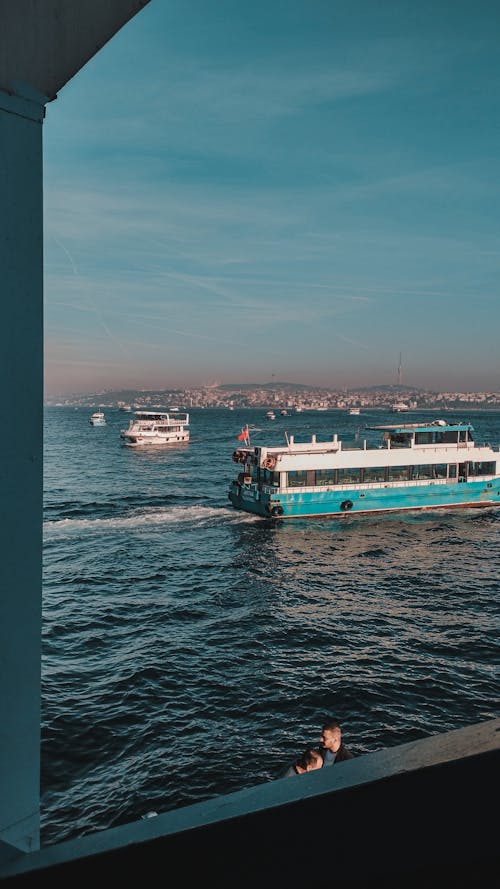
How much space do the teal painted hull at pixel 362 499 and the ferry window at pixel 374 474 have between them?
63 centimetres

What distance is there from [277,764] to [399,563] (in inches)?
679

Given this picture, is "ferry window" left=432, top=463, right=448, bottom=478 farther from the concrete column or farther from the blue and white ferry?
the concrete column

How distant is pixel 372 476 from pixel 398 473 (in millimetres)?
1894

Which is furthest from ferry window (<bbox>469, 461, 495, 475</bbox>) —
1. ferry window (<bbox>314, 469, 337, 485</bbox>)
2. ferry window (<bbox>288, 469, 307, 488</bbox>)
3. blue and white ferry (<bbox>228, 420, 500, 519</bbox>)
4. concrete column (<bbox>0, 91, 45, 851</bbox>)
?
concrete column (<bbox>0, 91, 45, 851</bbox>)

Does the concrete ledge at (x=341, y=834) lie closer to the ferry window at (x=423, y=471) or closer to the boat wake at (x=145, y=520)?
the boat wake at (x=145, y=520)

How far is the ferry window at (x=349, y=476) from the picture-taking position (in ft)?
121

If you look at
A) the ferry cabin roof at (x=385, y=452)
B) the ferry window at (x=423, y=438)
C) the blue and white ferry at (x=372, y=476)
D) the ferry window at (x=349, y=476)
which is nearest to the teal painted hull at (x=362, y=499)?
the blue and white ferry at (x=372, y=476)

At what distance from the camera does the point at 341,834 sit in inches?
54.7

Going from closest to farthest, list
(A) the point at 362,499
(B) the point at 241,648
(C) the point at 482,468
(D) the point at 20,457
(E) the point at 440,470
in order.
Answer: (D) the point at 20,457 → (B) the point at 241,648 → (A) the point at 362,499 → (E) the point at 440,470 → (C) the point at 482,468

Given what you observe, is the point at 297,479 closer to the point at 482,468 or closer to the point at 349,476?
the point at 349,476

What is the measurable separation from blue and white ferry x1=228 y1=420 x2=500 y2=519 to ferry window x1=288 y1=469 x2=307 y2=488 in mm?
59

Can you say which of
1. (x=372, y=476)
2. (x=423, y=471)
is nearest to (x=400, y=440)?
(x=423, y=471)

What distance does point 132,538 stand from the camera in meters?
34.9

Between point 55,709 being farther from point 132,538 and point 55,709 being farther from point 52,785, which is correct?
point 132,538
